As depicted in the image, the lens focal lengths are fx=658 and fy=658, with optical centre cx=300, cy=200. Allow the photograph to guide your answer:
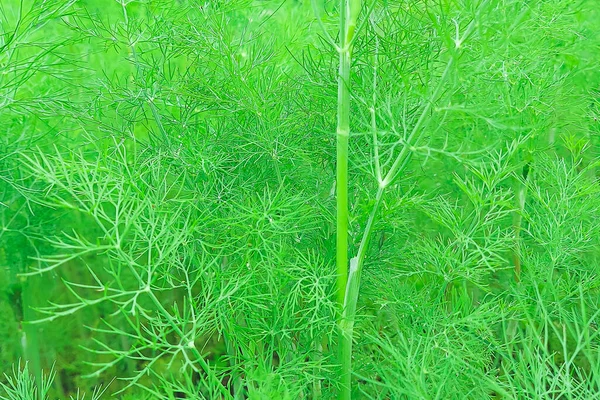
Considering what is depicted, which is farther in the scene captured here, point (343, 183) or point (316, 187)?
point (316, 187)

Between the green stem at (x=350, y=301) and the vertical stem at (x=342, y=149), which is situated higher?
the vertical stem at (x=342, y=149)

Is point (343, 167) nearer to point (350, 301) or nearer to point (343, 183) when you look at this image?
point (343, 183)

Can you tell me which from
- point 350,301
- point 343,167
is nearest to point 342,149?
point 343,167

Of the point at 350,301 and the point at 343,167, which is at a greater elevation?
the point at 343,167

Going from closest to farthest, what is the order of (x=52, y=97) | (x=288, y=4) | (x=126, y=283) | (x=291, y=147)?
(x=291, y=147), (x=52, y=97), (x=126, y=283), (x=288, y=4)

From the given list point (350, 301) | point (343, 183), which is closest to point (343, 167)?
point (343, 183)

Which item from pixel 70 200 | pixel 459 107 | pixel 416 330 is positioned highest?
pixel 459 107

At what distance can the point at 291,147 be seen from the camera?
119 cm

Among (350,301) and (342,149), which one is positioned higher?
(342,149)

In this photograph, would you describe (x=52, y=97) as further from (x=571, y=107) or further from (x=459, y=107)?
(x=571, y=107)

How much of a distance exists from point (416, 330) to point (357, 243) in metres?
0.19

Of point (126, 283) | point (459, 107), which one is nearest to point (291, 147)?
point (459, 107)

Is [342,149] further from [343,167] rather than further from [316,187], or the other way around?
[316,187]

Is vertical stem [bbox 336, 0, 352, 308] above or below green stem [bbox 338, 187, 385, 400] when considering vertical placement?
above
